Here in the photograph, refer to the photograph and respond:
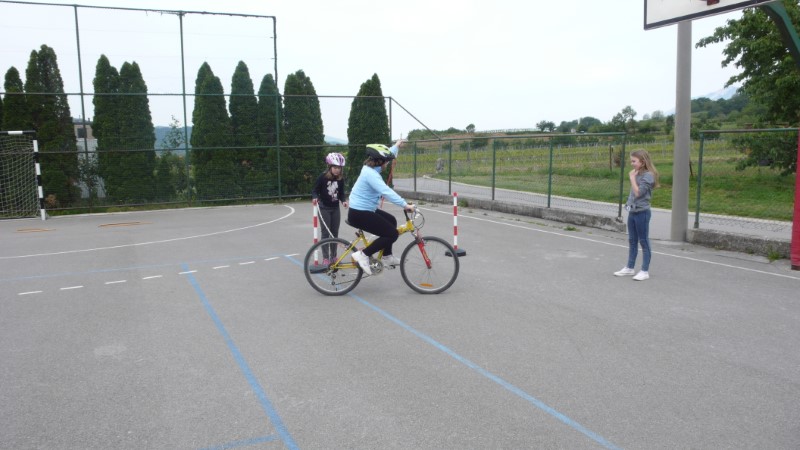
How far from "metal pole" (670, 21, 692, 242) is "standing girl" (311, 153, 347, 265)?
249 inches

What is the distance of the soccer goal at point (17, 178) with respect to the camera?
18188mm

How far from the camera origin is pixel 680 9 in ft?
32.4

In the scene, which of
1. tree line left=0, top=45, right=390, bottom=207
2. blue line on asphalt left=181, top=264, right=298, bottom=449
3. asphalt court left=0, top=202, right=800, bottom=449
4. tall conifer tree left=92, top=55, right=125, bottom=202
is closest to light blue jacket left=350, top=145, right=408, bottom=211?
asphalt court left=0, top=202, right=800, bottom=449

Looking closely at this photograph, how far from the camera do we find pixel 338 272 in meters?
7.56

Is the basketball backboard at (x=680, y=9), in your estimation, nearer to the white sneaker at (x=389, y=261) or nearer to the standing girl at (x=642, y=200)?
the standing girl at (x=642, y=200)

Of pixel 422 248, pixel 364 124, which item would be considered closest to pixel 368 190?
pixel 422 248

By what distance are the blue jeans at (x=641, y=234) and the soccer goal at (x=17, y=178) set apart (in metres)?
16.8

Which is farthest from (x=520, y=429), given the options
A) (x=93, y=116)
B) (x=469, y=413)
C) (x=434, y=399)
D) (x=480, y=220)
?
(x=93, y=116)

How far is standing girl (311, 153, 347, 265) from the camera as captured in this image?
8.32 m

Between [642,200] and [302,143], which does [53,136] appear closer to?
[302,143]

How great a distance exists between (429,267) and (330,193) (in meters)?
1.95

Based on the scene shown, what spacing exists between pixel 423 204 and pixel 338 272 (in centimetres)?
1219

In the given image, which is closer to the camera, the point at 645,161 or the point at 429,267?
the point at 429,267

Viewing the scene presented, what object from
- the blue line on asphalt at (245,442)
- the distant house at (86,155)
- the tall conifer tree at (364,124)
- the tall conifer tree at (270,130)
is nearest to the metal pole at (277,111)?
the tall conifer tree at (270,130)
